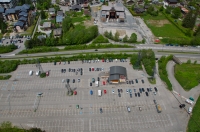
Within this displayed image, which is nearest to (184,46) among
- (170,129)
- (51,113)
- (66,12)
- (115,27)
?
(115,27)

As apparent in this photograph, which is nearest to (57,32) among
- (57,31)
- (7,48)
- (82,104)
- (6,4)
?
(57,31)

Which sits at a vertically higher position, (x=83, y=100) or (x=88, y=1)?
(x=88, y=1)

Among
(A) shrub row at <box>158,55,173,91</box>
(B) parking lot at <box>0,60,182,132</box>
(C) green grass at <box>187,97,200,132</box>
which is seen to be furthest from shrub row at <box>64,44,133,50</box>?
(C) green grass at <box>187,97,200,132</box>

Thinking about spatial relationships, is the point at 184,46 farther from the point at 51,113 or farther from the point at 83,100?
the point at 51,113

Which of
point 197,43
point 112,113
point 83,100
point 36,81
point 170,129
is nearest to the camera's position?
point 170,129

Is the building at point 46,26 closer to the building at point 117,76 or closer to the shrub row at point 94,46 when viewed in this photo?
the shrub row at point 94,46

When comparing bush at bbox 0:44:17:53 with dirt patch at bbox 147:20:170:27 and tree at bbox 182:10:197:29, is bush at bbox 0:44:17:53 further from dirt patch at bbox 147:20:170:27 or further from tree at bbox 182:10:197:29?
tree at bbox 182:10:197:29
